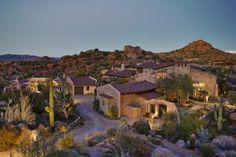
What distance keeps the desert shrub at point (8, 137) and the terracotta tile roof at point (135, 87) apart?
12887mm

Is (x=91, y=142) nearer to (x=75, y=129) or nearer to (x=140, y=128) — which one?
(x=140, y=128)

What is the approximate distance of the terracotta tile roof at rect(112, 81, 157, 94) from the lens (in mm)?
27788

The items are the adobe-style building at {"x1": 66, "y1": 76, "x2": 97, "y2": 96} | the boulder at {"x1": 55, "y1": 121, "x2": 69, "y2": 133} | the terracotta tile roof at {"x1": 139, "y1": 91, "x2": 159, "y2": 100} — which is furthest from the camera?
the adobe-style building at {"x1": 66, "y1": 76, "x2": 97, "y2": 96}

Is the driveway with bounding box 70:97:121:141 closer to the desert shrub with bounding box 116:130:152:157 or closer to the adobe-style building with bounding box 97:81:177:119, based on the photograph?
the adobe-style building with bounding box 97:81:177:119

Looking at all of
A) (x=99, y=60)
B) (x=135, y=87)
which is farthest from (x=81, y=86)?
(x=99, y=60)

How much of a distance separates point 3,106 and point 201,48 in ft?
231

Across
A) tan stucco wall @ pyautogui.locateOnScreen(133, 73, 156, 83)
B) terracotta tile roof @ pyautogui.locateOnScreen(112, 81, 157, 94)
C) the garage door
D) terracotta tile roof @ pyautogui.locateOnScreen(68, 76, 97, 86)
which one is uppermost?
tan stucco wall @ pyautogui.locateOnScreen(133, 73, 156, 83)

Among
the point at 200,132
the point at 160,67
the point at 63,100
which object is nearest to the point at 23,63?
the point at 160,67

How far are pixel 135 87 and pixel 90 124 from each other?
327 inches

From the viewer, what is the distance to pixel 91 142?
14148 millimetres

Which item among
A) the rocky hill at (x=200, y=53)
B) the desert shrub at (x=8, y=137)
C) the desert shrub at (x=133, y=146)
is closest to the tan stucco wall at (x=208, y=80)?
the desert shrub at (x=133, y=146)

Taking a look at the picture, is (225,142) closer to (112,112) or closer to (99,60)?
(112,112)

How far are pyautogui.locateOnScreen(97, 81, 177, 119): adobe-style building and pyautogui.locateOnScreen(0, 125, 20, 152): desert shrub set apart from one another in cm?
1243

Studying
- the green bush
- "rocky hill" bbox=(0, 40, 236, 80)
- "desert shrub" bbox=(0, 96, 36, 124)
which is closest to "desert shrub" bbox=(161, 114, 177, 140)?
the green bush
